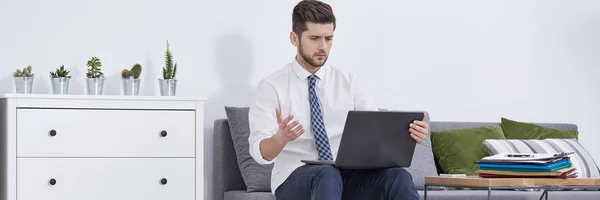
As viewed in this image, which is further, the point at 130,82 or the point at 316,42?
the point at 130,82

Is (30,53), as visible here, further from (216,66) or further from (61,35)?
(216,66)

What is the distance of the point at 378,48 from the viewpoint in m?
4.67

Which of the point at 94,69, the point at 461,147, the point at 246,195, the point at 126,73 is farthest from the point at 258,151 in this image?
the point at 461,147

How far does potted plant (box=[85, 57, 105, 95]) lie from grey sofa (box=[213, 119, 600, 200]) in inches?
23.2

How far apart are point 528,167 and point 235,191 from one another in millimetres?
→ 1360

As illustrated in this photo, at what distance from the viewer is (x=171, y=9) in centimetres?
430

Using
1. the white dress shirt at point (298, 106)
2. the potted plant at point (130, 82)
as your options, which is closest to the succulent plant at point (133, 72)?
the potted plant at point (130, 82)

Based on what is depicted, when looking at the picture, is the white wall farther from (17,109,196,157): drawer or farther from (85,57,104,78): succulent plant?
(17,109,196,157): drawer

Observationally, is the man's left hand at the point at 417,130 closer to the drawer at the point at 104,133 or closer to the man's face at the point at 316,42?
the man's face at the point at 316,42

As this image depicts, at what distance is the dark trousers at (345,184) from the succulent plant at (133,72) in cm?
105

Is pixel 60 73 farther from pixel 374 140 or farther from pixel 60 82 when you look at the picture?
pixel 374 140

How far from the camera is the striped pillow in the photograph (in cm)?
430

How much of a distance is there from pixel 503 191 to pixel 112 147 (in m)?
1.66

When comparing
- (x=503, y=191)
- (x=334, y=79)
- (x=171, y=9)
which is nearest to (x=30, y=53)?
(x=171, y=9)
